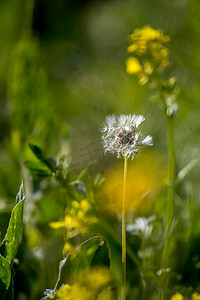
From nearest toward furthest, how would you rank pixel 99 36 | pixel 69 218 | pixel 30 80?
pixel 69 218 < pixel 30 80 < pixel 99 36

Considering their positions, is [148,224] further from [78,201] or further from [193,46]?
[193,46]

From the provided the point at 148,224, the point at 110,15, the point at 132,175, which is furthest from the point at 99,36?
the point at 148,224

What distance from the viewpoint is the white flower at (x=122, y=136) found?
0.33 m

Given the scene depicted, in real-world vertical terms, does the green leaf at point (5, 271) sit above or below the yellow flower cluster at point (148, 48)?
below

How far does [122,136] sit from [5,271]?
141 mm

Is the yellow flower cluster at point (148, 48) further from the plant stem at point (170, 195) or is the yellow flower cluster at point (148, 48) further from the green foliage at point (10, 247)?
the green foliage at point (10, 247)

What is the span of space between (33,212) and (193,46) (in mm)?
396

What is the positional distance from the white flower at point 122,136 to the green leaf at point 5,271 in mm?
116

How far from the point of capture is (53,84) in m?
1.25

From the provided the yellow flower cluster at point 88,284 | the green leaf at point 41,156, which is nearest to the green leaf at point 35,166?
the green leaf at point 41,156

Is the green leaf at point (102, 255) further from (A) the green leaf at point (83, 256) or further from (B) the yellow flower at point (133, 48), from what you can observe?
(B) the yellow flower at point (133, 48)

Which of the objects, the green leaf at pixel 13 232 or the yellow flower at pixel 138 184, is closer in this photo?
the green leaf at pixel 13 232

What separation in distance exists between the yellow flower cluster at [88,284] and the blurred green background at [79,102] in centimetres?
8

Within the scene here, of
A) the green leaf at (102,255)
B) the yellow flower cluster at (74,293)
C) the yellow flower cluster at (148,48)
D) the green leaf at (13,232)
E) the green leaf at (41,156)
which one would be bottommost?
the yellow flower cluster at (74,293)
